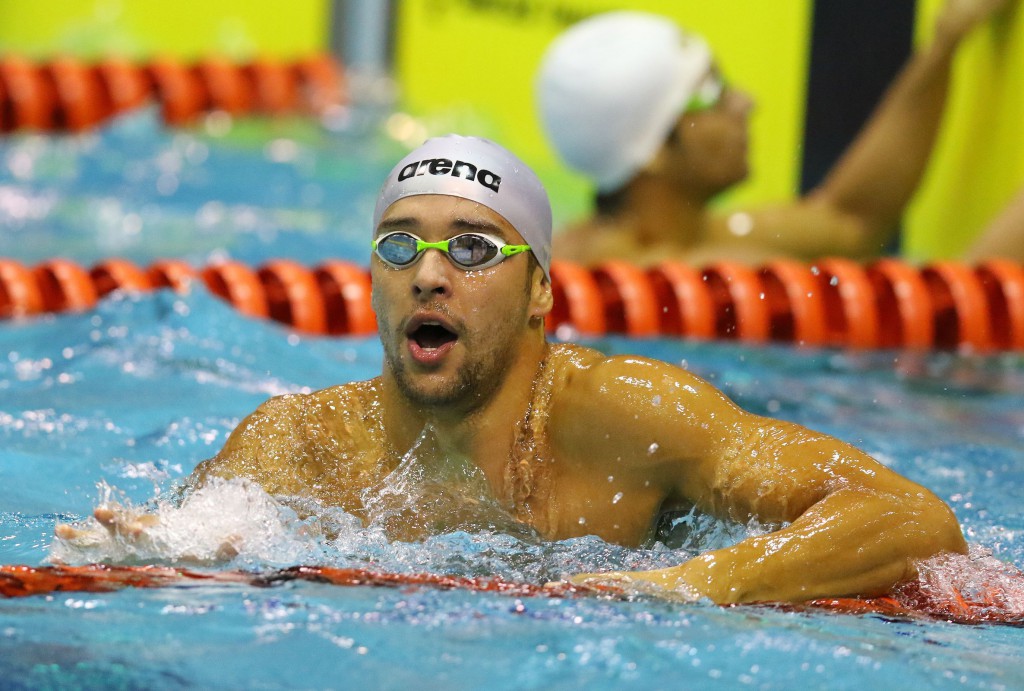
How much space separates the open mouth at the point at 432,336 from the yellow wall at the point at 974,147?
3092 mm

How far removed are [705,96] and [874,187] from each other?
782 mm

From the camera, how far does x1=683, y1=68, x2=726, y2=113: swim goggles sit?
4.60 m

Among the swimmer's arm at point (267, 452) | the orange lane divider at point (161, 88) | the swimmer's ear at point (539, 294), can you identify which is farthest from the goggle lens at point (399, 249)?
the orange lane divider at point (161, 88)

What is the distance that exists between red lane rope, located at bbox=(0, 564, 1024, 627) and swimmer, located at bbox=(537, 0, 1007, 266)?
266 centimetres

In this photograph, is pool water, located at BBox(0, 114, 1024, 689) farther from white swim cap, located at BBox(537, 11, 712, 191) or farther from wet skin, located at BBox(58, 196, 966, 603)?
white swim cap, located at BBox(537, 11, 712, 191)

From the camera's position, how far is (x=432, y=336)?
89.8 inches

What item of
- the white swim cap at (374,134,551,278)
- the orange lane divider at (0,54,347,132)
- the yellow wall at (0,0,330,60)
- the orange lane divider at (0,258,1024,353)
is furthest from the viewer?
the yellow wall at (0,0,330,60)

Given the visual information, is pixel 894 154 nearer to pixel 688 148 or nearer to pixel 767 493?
pixel 688 148

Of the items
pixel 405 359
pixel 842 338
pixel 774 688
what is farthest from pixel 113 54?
pixel 774 688

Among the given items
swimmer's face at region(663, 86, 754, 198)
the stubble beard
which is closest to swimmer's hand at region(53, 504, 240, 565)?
the stubble beard

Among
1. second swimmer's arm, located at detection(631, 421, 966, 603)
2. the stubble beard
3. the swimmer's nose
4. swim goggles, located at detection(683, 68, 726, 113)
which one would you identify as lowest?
second swimmer's arm, located at detection(631, 421, 966, 603)

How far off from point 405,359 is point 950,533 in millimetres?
840

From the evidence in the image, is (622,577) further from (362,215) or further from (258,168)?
(258,168)

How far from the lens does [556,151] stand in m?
4.79
